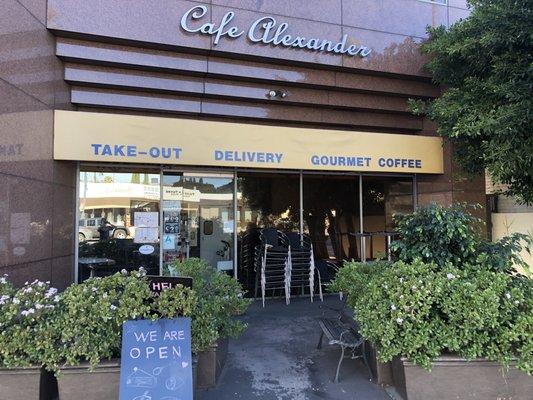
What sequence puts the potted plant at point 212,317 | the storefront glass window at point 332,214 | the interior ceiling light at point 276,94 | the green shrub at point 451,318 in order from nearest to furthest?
the green shrub at point 451,318, the potted plant at point 212,317, the interior ceiling light at point 276,94, the storefront glass window at point 332,214

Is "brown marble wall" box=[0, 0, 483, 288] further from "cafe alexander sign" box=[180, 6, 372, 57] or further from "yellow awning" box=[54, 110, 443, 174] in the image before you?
"yellow awning" box=[54, 110, 443, 174]

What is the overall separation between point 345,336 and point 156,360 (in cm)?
217

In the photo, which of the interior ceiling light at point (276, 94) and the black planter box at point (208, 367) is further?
the interior ceiling light at point (276, 94)

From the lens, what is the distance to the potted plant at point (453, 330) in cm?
362

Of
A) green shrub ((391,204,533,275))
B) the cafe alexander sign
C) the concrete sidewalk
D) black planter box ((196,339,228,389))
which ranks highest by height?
the cafe alexander sign

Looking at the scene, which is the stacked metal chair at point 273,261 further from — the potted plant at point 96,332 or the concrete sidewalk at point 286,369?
the potted plant at point 96,332

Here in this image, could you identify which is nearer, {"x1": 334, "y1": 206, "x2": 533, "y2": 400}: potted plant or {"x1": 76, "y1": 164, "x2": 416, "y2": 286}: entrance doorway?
{"x1": 334, "y1": 206, "x2": 533, "y2": 400}: potted plant

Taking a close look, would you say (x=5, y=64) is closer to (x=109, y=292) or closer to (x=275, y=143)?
(x=109, y=292)

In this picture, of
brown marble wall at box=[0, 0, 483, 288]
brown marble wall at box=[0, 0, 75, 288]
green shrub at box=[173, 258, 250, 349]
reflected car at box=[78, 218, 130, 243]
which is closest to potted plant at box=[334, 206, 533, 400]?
green shrub at box=[173, 258, 250, 349]

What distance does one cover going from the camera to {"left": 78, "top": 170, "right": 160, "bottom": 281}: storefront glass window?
7.70 m

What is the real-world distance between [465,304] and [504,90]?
4180 mm

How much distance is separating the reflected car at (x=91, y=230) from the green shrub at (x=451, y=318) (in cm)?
543

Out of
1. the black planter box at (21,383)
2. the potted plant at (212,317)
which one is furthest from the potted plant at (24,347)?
the potted plant at (212,317)

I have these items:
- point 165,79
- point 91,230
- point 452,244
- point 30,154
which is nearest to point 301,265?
point 91,230
